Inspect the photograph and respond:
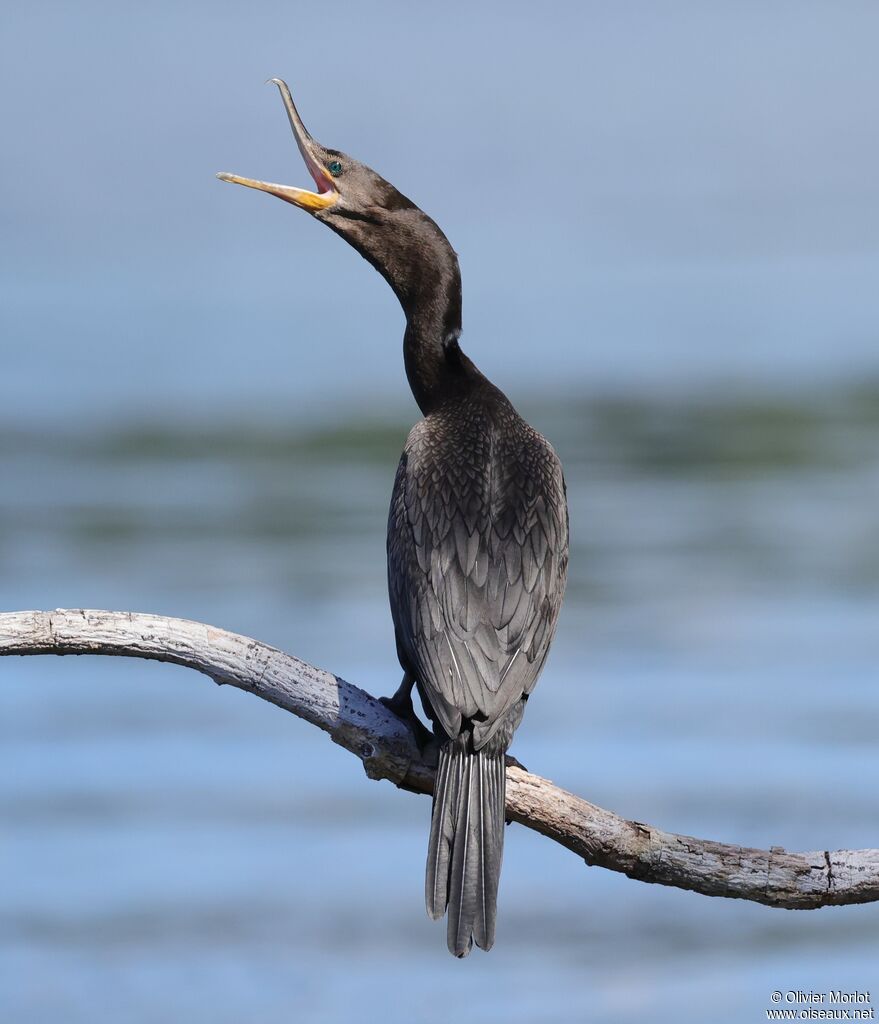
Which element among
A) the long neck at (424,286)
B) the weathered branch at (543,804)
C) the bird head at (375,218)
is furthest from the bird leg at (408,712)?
the bird head at (375,218)

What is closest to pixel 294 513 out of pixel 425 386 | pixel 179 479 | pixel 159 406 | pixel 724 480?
pixel 179 479

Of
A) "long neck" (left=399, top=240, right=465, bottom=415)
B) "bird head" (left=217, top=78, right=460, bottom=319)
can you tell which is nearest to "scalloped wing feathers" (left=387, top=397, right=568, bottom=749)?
"long neck" (left=399, top=240, right=465, bottom=415)

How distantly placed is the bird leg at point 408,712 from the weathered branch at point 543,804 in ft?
0.62

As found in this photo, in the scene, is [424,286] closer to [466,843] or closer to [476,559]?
[476,559]

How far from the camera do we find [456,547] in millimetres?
5074

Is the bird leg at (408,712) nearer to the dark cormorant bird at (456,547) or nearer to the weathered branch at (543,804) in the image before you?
the dark cormorant bird at (456,547)

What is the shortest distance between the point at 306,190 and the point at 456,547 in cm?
128

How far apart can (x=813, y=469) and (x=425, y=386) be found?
1595 centimetres

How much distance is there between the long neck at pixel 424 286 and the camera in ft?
18.6

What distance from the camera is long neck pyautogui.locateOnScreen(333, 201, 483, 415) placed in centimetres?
566

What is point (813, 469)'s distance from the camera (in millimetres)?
21172

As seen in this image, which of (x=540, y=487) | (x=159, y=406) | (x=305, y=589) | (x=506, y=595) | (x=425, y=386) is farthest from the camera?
(x=159, y=406)

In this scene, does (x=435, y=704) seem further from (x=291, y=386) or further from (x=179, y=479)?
(x=291, y=386)

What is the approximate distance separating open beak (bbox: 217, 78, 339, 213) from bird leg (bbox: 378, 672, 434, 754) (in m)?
1.47
